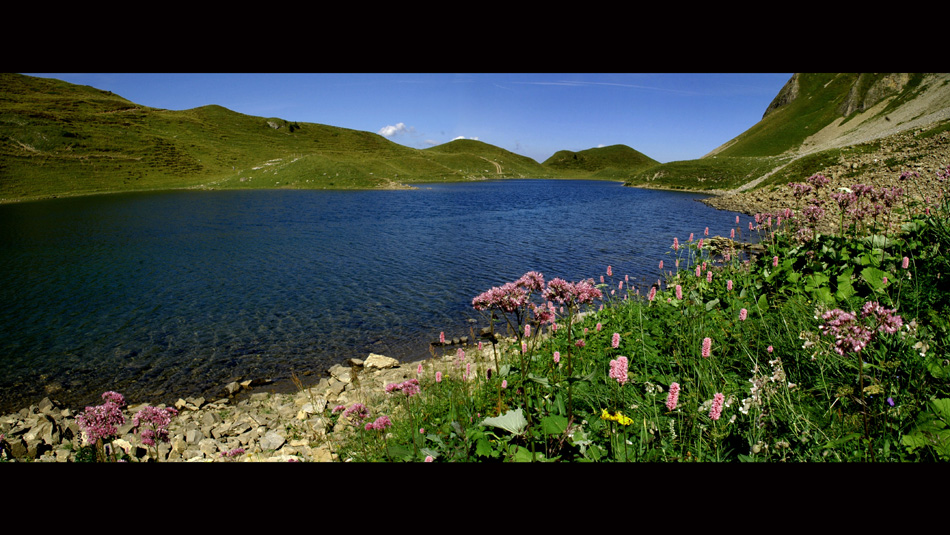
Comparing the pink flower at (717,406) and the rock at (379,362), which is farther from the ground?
the pink flower at (717,406)

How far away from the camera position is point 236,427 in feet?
26.5

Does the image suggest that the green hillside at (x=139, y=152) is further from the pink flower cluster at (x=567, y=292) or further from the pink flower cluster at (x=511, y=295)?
the pink flower cluster at (x=567, y=292)

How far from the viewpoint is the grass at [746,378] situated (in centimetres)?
317

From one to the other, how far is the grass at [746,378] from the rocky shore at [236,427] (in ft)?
2.23

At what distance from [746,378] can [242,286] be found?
18713mm

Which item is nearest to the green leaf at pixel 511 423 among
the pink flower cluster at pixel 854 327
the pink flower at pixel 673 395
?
the pink flower at pixel 673 395

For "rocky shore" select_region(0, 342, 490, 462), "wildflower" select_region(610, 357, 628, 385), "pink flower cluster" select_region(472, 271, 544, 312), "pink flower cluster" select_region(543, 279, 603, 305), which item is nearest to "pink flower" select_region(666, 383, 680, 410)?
"wildflower" select_region(610, 357, 628, 385)

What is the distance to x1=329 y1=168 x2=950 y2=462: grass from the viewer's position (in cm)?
317

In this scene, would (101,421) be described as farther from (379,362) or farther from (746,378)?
(379,362)

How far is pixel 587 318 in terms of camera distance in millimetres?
9180

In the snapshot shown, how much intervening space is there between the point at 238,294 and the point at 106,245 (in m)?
16.7

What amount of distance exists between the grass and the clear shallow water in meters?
5.70

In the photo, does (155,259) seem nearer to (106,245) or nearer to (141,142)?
(106,245)
